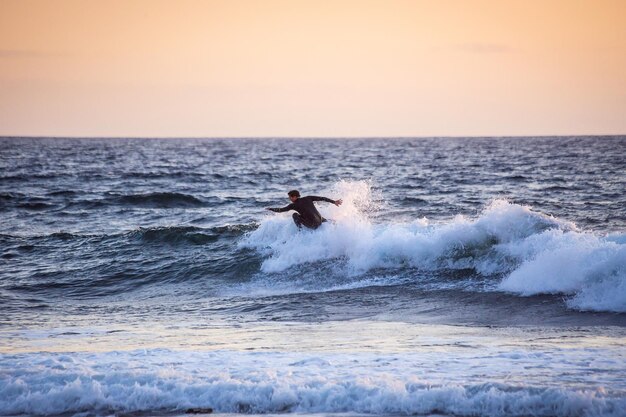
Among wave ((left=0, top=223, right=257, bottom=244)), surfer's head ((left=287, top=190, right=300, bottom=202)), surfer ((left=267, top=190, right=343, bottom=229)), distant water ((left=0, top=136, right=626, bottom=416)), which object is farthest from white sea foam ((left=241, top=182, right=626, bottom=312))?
wave ((left=0, top=223, right=257, bottom=244))

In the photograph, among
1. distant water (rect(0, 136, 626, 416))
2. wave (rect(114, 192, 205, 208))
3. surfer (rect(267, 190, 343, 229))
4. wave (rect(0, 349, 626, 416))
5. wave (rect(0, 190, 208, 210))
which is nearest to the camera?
wave (rect(0, 349, 626, 416))

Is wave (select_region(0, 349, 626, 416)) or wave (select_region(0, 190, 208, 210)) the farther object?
wave (select_region(0, 190, 208, 210))

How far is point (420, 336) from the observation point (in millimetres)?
9297

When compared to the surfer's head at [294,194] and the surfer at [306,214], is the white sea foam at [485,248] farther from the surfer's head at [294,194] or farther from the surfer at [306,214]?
the surfer's head at [294,194]

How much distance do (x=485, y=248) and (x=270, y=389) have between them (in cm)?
851

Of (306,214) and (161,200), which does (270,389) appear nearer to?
(306,214)

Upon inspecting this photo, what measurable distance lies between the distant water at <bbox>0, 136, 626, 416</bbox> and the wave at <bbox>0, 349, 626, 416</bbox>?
0.02m

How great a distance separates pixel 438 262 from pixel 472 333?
213 inches

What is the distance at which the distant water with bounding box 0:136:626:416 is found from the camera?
7055 mm

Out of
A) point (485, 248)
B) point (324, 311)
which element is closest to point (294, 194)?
point (485, 248)

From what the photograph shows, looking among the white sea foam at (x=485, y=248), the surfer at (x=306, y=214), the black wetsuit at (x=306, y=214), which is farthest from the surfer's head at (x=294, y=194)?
the white sea foam at (x=485, y=248)

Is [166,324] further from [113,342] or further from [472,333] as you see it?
[472,333]

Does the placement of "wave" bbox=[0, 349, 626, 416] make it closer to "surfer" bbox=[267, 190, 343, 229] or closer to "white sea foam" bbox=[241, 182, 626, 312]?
"white sea foam" bbox=[241, 182, 626, 312]

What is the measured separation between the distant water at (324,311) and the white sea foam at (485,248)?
Result: 4cm
